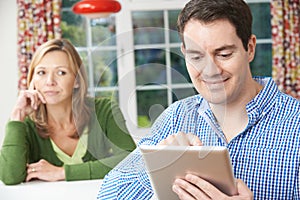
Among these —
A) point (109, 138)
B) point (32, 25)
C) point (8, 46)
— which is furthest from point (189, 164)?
point (8, 46)

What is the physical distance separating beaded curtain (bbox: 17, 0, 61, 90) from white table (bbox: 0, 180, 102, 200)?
7.48ft

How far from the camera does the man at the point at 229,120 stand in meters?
1.26

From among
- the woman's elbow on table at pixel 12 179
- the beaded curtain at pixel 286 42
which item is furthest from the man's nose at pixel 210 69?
the beaded curtain at pixel 286 42

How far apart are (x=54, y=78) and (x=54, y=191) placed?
551 mm

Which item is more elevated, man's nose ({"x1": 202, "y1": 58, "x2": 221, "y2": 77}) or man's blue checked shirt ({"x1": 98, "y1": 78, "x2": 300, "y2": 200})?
man's nose ({"x1": 202, "y1": 58, "x2": 221, "y2": 77})

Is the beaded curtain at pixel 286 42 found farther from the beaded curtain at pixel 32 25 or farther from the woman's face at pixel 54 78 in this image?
the woman's face at pixel 54 78

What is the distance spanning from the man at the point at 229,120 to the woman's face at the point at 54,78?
35.8 inches

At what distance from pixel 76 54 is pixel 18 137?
41 cm

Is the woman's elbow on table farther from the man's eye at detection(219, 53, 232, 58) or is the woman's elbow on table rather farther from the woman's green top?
the man's eye at detection(219, 53, 232, 58)

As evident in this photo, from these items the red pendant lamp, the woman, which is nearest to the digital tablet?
the woman

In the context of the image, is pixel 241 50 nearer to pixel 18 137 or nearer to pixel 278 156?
pixel 278 156

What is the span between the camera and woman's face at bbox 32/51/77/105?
7.73 feet

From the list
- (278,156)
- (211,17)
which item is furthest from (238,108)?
(211,17)

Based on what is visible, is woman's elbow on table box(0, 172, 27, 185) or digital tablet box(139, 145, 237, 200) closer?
digital tablet box(139, 145, 237, 200)
